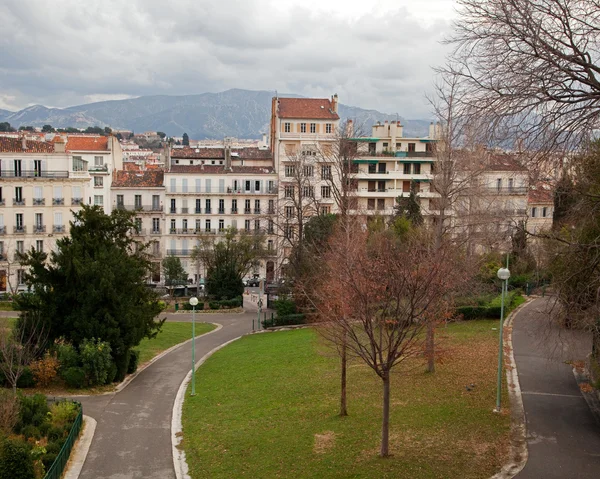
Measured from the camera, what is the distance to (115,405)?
2345cm

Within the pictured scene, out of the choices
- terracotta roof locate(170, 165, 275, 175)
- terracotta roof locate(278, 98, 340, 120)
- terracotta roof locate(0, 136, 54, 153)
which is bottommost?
terracotta roof locate(170, 165, 275, 175)

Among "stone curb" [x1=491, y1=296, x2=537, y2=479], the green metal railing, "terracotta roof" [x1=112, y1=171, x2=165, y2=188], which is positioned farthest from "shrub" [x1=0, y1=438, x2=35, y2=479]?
"terracotta roof" [x1=112, y1=171, x2=165, y2=188]

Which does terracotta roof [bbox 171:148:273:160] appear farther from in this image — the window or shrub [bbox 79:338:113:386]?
shrub [bbox 79:338:113:386]

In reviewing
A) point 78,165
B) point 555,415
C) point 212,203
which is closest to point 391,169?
point 212,203

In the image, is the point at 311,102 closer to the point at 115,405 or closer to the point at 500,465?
the point at 115,405

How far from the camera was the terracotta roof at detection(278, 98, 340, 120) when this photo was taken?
6619 cm

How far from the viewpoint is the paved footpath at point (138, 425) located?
17.1 m

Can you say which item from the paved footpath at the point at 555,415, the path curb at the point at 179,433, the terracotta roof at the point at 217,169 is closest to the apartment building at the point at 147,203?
the terracotta roof at the point at 217,169

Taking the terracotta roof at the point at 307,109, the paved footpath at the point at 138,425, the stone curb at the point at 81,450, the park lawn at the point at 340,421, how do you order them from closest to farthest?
the park lawn at the point at 340,421
the stone curb at the point at 81,450
the paved footpath at the point at 138,425
the terracotta roof at the point at 307,109

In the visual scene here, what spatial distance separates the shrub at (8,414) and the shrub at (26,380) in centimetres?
651

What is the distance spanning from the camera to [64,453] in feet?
56.0

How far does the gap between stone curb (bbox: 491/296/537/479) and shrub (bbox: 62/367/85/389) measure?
16.7m

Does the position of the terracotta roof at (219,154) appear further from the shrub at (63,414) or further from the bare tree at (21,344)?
the shrub at (63,414)

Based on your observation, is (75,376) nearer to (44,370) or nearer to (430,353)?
(44,370)
